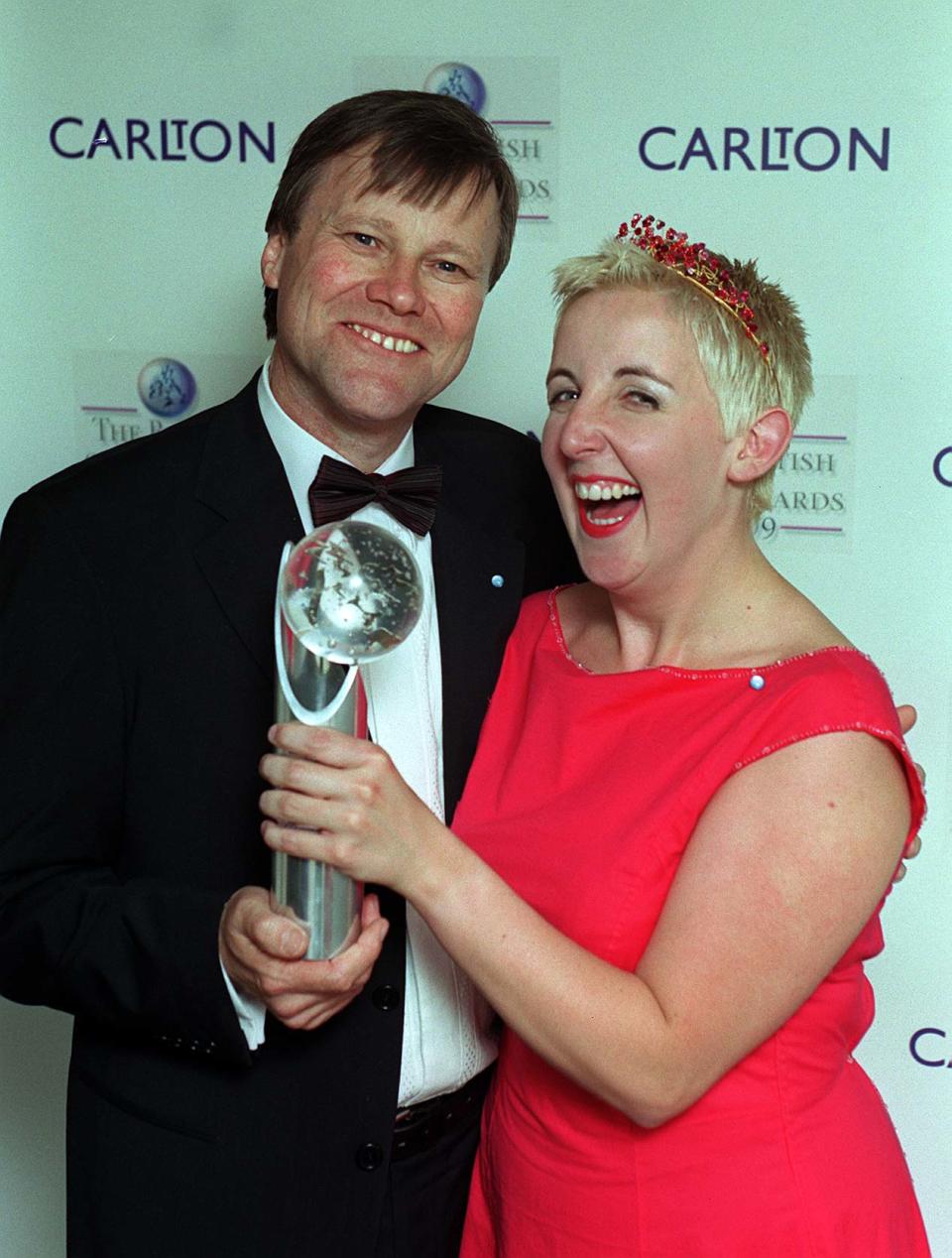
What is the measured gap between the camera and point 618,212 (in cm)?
260

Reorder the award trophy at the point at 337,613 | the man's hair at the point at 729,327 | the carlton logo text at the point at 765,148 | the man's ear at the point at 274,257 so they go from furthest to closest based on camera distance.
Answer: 1. the carlton logo text at the point at 765,148
2. the man's ear at the point at 274,257
3. the man's hair at the point at 729,327
4. the award trophy at the point at 337,613

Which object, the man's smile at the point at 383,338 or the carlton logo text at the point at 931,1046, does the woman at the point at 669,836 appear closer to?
the man's smile at the point at 383,338

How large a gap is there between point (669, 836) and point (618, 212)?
141 cm

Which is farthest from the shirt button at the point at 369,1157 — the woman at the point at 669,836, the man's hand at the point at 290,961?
the man's hand at the point at 290,961

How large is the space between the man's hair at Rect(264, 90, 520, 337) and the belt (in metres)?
1.13

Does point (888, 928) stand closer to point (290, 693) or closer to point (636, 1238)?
point (636, 1238)

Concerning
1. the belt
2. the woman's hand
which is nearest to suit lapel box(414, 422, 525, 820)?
the belt

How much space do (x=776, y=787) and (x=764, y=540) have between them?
1249 millimetres

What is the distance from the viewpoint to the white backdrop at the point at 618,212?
8.32ft

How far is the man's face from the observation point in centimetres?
187

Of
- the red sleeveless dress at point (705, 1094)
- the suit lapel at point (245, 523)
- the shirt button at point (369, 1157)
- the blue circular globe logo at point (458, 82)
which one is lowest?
the shirt button at point (369, 1157)

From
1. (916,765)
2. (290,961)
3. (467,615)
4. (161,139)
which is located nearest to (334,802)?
(290,961)

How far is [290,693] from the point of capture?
1.33 m

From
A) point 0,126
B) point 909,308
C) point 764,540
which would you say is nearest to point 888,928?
point 764,540
